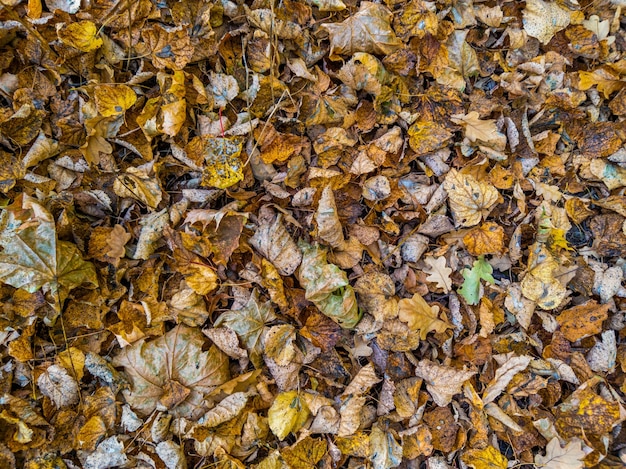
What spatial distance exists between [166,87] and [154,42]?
0.66 ft

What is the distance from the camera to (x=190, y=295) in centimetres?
189

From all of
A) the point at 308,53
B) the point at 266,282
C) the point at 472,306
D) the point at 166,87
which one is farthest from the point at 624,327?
the point at 166,87

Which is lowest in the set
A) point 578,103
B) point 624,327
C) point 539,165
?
point 624,327

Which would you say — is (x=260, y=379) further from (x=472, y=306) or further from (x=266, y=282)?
(x=472, y=306)

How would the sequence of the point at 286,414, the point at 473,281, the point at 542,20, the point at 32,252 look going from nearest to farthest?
the point at 32,252 → the point at 286,414 → the point at 473,281 → the point at 542,20

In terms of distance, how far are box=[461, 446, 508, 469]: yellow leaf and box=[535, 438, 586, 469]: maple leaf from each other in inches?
6.7

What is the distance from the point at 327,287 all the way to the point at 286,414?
1.88ft

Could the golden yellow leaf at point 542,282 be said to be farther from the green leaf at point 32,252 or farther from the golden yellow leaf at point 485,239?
the green leaf at point 32,252

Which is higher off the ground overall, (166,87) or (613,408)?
(166,87)

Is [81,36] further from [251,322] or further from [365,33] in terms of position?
[251,322]

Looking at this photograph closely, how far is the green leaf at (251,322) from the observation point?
1.90 m

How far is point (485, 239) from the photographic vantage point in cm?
196

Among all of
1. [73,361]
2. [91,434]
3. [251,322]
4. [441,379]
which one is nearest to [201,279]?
[251,322]

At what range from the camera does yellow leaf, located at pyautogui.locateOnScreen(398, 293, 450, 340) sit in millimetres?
1886
